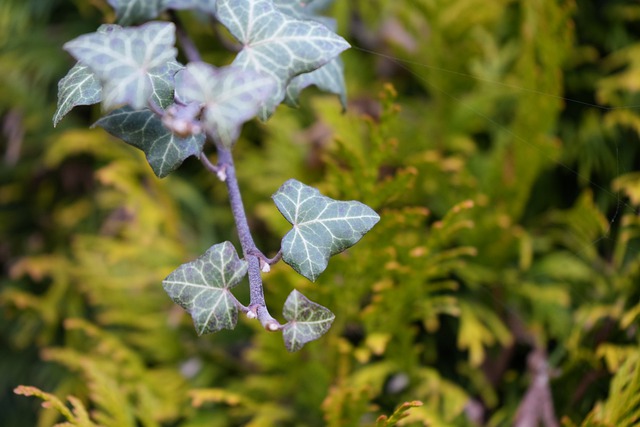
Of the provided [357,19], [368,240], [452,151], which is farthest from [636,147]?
[357,19]

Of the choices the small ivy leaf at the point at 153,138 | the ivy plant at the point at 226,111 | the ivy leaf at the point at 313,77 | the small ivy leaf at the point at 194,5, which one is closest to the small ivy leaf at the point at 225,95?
the ivy plant at the point at 226,111

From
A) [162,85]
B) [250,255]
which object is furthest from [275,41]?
[250,255]

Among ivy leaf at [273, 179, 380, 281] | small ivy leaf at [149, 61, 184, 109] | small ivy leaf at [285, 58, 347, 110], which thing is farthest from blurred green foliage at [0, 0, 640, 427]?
small ivy leaf at [149, 61, 184, 109]

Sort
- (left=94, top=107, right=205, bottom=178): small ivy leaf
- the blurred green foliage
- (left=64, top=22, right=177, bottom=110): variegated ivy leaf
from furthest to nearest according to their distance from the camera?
1. the blurred green foliage
2. (left=94, top=107, right=205, bottom=178): small ivy leaf
3. (left=64, top=22, right=177, bottom=110): variegated ivy leaf

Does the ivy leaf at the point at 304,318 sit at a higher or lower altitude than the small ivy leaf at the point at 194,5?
lower

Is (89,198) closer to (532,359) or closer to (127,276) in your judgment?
(127,276)

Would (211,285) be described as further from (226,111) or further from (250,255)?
(226,111)

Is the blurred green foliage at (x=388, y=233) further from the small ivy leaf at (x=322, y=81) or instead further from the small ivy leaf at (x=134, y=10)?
the small ivy leaf at (x=134, y=10)

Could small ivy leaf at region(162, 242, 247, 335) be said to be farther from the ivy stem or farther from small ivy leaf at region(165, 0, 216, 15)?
small ivy leaf at region(165, 0, 216, 15)
